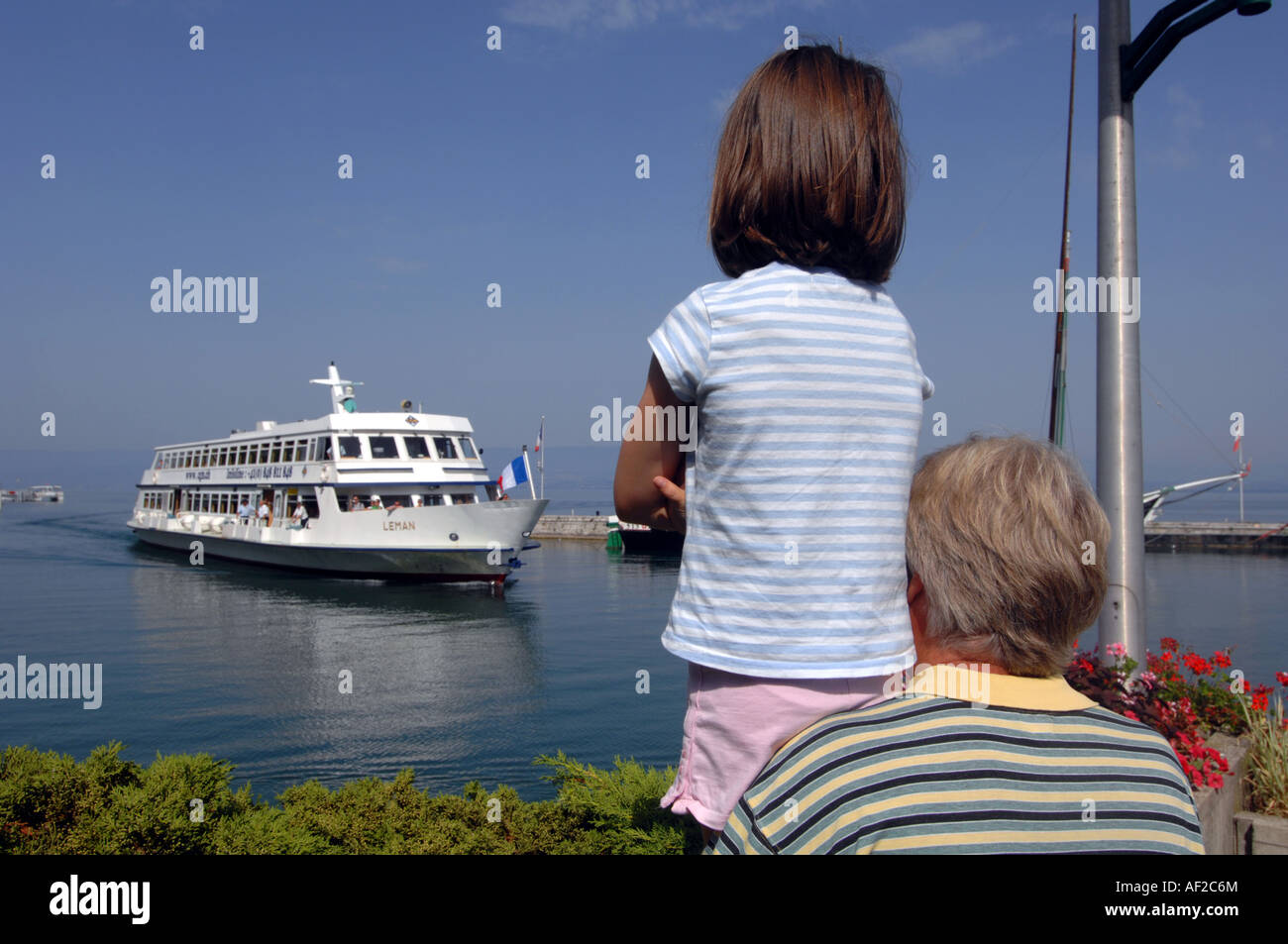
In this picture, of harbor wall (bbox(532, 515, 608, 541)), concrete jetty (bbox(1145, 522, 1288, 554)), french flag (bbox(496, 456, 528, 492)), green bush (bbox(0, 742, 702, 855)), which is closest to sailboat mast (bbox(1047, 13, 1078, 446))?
green bush (bbox(0, 742, 702, 855))

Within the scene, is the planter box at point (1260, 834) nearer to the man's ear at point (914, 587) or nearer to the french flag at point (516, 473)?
the man's ear at point (914, 587)

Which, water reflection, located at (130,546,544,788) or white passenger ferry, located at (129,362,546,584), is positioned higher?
white passenger ferry, located at (129,362,546,584)

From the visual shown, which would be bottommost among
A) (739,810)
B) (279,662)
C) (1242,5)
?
(279,662)

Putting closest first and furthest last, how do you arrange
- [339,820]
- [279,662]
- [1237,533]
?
[339,820] < [279,662] < [1237,533]

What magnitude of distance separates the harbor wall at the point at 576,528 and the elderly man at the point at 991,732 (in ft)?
165

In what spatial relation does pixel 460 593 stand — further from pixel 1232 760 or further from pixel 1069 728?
pixel 1069 728

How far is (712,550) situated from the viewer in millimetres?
1812

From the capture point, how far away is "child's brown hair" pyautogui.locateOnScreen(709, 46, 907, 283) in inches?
74.3

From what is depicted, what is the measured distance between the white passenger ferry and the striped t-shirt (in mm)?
26067

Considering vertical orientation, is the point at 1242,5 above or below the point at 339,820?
above

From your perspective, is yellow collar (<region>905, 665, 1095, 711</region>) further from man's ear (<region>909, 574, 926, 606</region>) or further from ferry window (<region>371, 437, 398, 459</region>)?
ferry window (<region>371, 437, 398, 459</region>)

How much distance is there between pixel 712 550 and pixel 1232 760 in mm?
4413

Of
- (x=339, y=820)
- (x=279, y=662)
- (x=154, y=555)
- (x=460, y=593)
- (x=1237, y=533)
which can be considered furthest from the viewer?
(x=1237, y=533)
